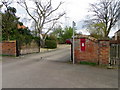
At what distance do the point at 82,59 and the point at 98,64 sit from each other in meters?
1.11

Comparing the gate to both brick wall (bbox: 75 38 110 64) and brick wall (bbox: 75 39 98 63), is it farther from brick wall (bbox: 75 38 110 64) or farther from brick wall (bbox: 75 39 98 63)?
brick wall (bbox: 75 39 98 63)

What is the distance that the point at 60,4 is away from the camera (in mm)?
23750

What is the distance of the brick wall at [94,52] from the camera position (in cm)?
724

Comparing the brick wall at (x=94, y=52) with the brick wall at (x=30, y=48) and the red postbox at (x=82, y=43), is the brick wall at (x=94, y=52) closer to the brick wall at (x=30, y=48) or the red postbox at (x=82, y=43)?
the red postbox at (x=82, y=43)

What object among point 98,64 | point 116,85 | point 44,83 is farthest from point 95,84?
point 98,64

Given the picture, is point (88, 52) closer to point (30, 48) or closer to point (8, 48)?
point (8, 48)

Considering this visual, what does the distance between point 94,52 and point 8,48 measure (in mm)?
8271

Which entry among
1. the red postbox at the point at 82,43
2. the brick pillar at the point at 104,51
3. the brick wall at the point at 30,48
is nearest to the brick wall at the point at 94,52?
the brick pillar at the point at 104,51

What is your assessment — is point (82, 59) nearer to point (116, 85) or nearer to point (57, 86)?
point (116, 85)

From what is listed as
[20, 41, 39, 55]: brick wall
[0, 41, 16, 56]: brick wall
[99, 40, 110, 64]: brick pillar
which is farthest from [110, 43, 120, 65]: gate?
[20, 41, 39, 55]: brick wall

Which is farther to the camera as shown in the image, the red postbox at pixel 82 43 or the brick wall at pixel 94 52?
the red postbox at pixel 82 43

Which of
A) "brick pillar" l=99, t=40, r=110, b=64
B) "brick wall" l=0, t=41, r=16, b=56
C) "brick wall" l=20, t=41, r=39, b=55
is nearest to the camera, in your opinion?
"brick pillar" l=99, t=40, r=110, b=64

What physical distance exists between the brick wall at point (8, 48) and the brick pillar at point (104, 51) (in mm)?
7923

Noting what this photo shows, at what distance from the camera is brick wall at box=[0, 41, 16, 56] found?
36.3 feet
